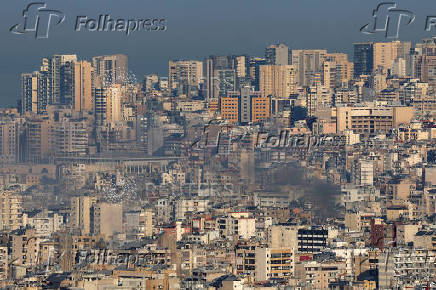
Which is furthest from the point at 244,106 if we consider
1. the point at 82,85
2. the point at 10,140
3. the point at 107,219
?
the point at 107,219

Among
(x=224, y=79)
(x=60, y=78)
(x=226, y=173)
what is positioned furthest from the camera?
(x=224, y=79)

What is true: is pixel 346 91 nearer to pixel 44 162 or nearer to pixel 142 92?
pixel 142 92

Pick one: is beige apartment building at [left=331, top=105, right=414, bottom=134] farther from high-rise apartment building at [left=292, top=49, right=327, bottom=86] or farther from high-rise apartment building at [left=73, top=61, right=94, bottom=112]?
high-rise apartment building at [left=292, top=49, right=327, bottom=86]

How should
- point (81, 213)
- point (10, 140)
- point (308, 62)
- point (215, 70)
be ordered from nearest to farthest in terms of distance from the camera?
→ point (81, 213) < point (10, 140) < point (215, 70) < point (308, 62)

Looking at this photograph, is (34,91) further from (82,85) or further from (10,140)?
(10,140)

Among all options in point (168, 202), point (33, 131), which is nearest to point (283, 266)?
point (168, 202)

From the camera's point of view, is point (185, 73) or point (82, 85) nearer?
point (82, 85)

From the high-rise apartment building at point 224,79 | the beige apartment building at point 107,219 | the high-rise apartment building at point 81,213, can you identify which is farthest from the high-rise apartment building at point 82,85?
the beige apartment building at point 107,219

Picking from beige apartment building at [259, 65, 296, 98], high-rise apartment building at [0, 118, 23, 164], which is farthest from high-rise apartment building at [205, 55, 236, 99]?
high-rise apartment building at [0, 118, 23, 164]

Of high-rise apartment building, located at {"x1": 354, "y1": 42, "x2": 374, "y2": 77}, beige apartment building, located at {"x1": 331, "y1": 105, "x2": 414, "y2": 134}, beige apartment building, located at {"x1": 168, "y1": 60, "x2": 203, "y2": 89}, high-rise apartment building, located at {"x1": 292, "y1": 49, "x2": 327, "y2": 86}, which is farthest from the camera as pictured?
high-rise apartment building, located at {"x1": 354, "y1": 42, "x2": 374, "y2": 77}
